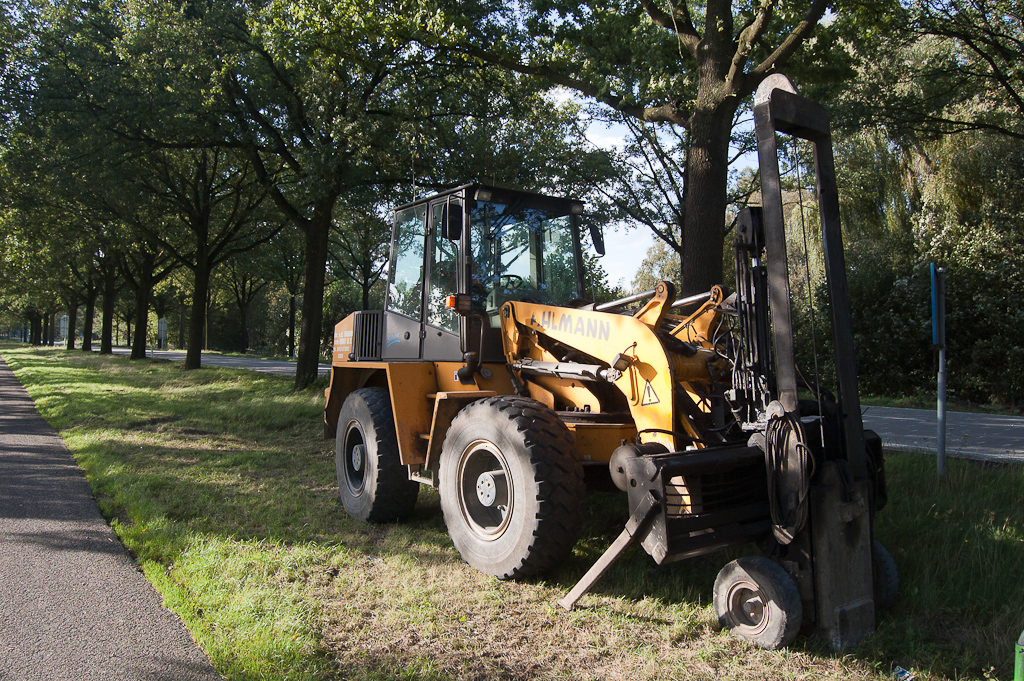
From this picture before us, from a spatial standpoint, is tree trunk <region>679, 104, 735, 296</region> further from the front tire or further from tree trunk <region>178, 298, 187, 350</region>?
tree trunk <region>178, 298, 187, 350</region>

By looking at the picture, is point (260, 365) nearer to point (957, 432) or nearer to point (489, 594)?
point (957, 432)

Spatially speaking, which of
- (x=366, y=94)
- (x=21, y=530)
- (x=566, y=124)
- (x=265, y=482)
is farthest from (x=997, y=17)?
(x=21, y=530)

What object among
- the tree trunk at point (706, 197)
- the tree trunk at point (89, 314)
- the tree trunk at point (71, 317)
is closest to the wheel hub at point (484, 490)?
the tree trunk at point (706, 197)

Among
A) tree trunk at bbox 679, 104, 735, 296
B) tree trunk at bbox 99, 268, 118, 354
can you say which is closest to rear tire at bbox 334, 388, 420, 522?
tree trunk at bbox 679, 104, 735, 296

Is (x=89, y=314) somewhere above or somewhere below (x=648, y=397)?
above

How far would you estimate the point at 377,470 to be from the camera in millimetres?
5875

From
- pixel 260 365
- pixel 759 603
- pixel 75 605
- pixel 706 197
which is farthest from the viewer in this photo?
pixel 260 365

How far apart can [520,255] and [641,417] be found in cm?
213

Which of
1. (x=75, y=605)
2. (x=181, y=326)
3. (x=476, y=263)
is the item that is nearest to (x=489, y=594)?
(x=75, y=605)

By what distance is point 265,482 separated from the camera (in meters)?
7.65

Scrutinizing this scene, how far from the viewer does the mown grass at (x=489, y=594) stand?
137 inches

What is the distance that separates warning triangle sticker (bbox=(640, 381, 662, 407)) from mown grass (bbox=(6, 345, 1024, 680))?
116 centimetres

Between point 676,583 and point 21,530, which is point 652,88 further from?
point 21,530

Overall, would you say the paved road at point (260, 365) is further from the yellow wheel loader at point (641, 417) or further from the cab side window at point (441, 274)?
the yellow wheel loader at point (641, 417)
